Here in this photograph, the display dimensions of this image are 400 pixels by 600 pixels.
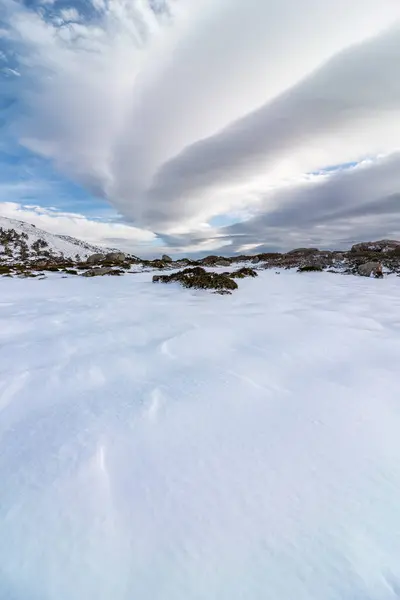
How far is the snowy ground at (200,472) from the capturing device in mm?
1354

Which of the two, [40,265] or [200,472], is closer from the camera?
[200,472]

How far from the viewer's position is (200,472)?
1884mm

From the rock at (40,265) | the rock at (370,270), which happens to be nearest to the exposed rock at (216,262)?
the rock at (370,270)

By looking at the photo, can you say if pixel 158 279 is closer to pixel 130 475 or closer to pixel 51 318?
pixel 51 318

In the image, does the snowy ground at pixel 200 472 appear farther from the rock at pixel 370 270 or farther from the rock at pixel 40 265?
the rock at pixel 40 265

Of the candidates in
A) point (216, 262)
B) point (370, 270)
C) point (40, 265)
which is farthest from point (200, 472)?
point (40, 265)

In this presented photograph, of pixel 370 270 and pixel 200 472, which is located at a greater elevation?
pixel 370 270

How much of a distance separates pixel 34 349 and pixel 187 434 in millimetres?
2783

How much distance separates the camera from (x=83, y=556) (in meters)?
1.42

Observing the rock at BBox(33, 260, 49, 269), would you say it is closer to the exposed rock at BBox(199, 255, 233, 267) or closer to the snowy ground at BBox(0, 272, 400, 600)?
the exposed rock at BBox(199, 255, 233, 267)

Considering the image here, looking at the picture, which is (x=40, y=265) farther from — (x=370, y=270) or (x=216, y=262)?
(x=370, y=270)

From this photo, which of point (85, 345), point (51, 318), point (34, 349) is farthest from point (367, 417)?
point (51, 318)

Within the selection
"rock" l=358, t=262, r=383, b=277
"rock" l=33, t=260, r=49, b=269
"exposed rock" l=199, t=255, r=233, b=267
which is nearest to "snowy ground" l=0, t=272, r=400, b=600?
"rock" l=358, t=262, r=383, b=277

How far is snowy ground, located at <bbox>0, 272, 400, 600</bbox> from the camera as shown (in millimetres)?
1354
